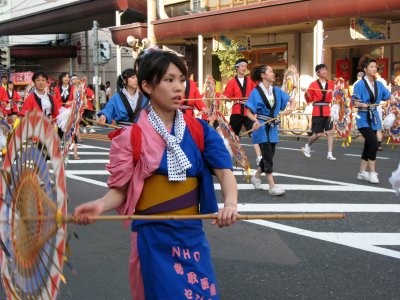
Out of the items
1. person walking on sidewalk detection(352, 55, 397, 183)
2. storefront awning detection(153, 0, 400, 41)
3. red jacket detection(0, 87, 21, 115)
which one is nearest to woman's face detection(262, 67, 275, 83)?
person walking on sidewalk detection(352, 55, 397, 183)

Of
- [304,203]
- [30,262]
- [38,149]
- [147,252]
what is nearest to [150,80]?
[38,149]

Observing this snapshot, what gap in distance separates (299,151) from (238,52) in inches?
363

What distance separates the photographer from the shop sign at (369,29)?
682 inches

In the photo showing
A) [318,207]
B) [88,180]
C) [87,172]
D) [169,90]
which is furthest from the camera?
[87,172]

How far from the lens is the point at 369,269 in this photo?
500cm

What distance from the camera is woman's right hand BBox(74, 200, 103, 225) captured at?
105 inches

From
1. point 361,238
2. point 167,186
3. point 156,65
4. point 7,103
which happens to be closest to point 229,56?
point 7,103

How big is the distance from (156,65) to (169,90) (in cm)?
13

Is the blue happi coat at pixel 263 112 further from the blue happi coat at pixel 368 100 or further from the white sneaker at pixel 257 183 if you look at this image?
the blue happi coat at pixel 368 100

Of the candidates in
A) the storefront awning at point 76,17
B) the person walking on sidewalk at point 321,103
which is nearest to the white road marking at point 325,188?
the person walking on sidewalk at point 321,103

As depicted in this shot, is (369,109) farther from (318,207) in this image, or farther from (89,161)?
(89,161)

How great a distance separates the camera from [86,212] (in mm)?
2750

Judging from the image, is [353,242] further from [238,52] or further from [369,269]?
[238,52]

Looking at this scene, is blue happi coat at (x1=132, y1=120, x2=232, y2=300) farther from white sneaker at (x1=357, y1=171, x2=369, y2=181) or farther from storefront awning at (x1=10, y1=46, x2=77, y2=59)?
storefront awning at (x1=10, y1=46, x2=77, y2=59)
